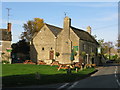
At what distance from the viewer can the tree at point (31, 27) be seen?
266ft

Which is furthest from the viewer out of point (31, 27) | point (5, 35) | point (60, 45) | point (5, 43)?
point (31, 27)

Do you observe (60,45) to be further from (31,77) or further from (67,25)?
(31,77)

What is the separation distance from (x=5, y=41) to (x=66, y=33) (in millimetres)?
14563

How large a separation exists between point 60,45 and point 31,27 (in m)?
31.4

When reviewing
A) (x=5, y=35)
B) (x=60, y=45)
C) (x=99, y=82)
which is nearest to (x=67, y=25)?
(x=60, y=45)

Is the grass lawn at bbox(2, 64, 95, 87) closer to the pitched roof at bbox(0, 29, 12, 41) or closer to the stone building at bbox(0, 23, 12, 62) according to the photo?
the stone building at bbox(0, 23, 12, 62)

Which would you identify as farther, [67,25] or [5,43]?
[67,25]

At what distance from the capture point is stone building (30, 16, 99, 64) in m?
51.2

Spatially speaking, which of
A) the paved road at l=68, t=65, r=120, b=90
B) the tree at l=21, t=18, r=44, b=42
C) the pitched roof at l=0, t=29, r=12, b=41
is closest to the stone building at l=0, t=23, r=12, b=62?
the pitched roof at l=0, t=29, r=12, b=41

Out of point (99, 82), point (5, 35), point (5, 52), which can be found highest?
point (5, 35)

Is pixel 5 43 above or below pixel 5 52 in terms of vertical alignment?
above

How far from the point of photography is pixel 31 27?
81500 millimetres

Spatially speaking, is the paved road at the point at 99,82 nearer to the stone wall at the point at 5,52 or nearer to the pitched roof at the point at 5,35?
the stone wall at the point at 5,52

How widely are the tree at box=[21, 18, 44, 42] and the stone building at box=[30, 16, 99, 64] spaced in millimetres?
24426
